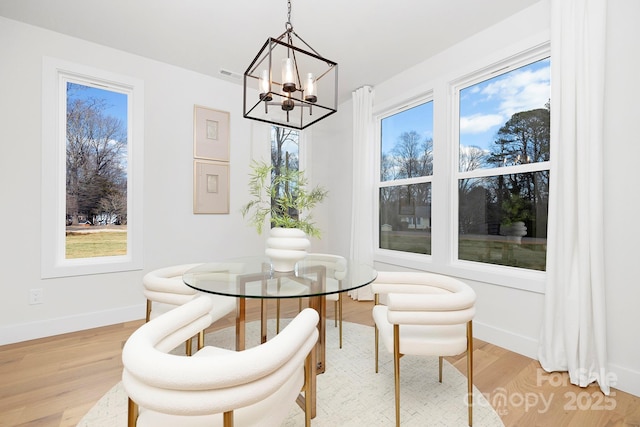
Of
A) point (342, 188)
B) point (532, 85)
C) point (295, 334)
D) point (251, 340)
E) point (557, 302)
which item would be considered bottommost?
point (251, 340)

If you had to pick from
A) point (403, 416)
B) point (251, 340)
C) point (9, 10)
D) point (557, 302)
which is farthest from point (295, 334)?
point (9, 10)

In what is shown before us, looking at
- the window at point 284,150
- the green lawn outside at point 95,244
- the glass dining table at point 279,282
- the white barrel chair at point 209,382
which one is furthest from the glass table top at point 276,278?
the window at point 284,150

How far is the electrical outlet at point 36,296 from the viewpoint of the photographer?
8.07 ft

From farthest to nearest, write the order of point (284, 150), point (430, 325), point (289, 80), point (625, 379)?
point (284, 150) < point (625, 379) < point (289, 80) < point (430, 325)

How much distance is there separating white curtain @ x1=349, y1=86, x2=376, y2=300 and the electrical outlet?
312 cm

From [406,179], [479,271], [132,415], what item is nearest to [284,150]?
[406,179]

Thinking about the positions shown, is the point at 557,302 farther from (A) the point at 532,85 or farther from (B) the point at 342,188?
(B) the point at 342,188

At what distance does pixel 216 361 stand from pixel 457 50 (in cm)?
324

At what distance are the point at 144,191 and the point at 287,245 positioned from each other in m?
2.09

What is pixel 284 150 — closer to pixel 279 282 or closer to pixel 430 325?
pixel 279 282

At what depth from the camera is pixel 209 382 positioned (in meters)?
0.70

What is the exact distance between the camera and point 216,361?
717mm

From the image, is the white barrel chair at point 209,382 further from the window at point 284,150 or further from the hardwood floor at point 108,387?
the window at point 284,150

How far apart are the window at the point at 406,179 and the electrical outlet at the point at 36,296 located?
3525mm
